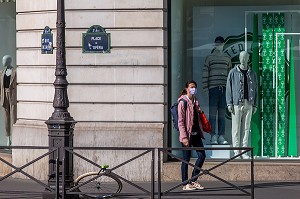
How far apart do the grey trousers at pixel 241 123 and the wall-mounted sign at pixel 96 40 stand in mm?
2948

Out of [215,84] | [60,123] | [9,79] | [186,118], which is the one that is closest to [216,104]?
[215,84]

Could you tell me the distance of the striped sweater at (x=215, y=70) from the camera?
18.8m

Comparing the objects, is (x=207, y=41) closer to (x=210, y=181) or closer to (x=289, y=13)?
(x=289, y=13)

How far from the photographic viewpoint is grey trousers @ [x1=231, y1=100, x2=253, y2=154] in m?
18.7

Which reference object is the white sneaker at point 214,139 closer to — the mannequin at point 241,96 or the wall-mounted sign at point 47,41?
the mannequin at point 241,96

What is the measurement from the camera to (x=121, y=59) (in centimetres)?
1797

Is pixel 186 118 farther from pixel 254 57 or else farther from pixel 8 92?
pixel 8 92

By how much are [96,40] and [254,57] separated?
10.8ft

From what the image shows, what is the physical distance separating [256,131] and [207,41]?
Result: 2.10m

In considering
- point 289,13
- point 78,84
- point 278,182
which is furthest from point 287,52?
point 78,84

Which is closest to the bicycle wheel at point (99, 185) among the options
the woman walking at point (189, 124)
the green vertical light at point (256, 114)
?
the woman walking at point (189, 124)

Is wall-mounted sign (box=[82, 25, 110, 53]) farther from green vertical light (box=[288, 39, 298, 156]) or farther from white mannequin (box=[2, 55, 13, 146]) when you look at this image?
green vertical light (box=[288, 39, 298, 156])

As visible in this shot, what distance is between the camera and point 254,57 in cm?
1886

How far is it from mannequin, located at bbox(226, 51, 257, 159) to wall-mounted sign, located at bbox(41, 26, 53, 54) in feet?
11.9
